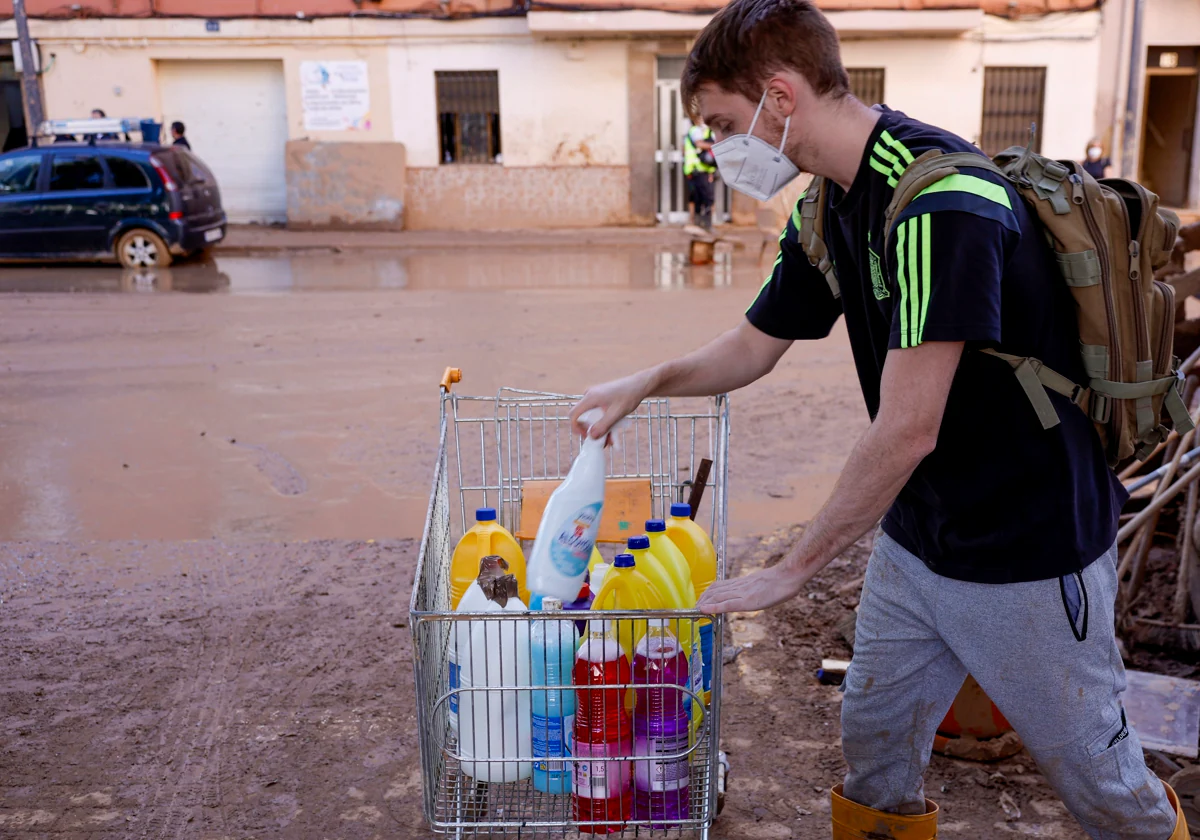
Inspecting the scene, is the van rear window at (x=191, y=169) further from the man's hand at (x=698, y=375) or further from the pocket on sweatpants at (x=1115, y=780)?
the pocket on sweatpants at (x=1115, y=780)

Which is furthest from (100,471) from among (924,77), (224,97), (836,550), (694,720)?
(924,77)

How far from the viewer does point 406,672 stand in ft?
13.9

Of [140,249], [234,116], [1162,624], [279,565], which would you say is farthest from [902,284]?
[234,116]

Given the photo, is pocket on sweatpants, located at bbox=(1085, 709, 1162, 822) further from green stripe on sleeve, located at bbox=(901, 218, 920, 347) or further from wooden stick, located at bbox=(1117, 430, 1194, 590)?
wooden stick, located at bbox=(1117, 430, 1194, 590)

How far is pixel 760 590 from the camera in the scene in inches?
91.6

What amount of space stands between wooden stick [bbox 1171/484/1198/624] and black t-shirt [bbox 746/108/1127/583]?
2084 millimetres

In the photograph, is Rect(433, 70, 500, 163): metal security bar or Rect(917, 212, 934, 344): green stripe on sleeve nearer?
Rect(917, 212, 934, 344): green stripe on sleeve

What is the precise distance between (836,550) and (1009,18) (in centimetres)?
2102

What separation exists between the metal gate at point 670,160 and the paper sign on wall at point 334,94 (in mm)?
5123

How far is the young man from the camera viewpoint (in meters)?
2.11

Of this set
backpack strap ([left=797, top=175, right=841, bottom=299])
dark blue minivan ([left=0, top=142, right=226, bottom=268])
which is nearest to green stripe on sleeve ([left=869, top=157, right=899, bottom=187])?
backpack strap ([left=797, top=175, right=841, bottom=299])

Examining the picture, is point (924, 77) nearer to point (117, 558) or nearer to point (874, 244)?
point (117, 558)

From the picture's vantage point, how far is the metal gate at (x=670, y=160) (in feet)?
67.3

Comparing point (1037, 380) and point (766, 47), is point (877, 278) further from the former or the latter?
point (766, 47)
